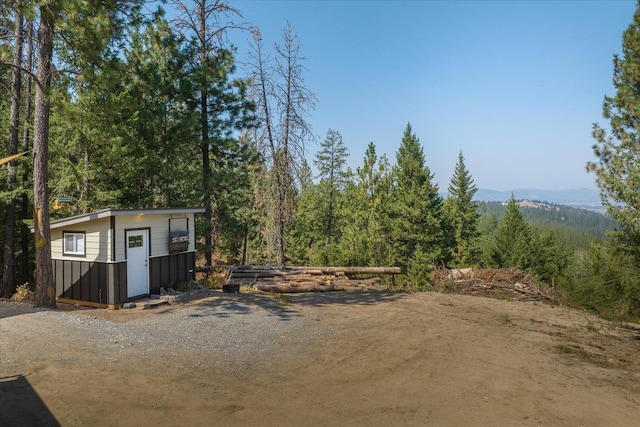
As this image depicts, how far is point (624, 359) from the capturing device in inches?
298

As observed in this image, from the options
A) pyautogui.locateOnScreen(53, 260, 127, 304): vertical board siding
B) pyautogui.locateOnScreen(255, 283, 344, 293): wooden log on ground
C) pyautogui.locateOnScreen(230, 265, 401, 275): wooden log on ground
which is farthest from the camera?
pyautogui.locateOnScreen(230, 265, 401, 275): wooden log on ground

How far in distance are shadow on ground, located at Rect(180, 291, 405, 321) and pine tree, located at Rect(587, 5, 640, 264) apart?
8.21m

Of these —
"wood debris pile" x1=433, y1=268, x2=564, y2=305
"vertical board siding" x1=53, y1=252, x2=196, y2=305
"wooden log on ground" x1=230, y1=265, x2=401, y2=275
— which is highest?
"vertical board siding" x1=53, y1=252, x2=196, y2=305

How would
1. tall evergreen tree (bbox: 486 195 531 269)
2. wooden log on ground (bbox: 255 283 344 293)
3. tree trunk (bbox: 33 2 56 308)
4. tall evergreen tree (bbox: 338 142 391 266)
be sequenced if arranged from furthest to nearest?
tall evergreen tree (bbox: 486 195 531 269)
tall evergreen tree (bbox: 338 142 391 266)
wooden log on ground (bbox: 255 283 344 293)
tree trunk (bbox: 33 2 56 308)

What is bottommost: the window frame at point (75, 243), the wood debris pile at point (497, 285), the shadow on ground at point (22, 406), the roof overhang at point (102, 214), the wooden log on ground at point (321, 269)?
the wood debris pile at point (497, 285)

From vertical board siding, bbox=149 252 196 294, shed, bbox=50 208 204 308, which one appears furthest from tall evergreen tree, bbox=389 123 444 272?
shed, bbox=50 208 204 308

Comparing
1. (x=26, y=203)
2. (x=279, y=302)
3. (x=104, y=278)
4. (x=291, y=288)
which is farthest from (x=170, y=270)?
(x=26, y=203)

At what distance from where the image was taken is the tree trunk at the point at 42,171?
10141 millimetres

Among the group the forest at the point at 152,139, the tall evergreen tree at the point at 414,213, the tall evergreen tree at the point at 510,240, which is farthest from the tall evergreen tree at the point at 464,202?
the forest at the point at 152,139

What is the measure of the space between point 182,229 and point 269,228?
5.89 metres

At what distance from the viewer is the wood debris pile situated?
14313 millimetres

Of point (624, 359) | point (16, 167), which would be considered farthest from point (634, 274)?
point (16, 167)

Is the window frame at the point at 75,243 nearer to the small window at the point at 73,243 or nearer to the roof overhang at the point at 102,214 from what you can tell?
the small window at the point at 73,243

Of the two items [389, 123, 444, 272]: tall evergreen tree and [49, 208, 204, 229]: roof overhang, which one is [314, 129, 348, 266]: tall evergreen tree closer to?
[389, 123, 444, 272]: tall evergreen tree
